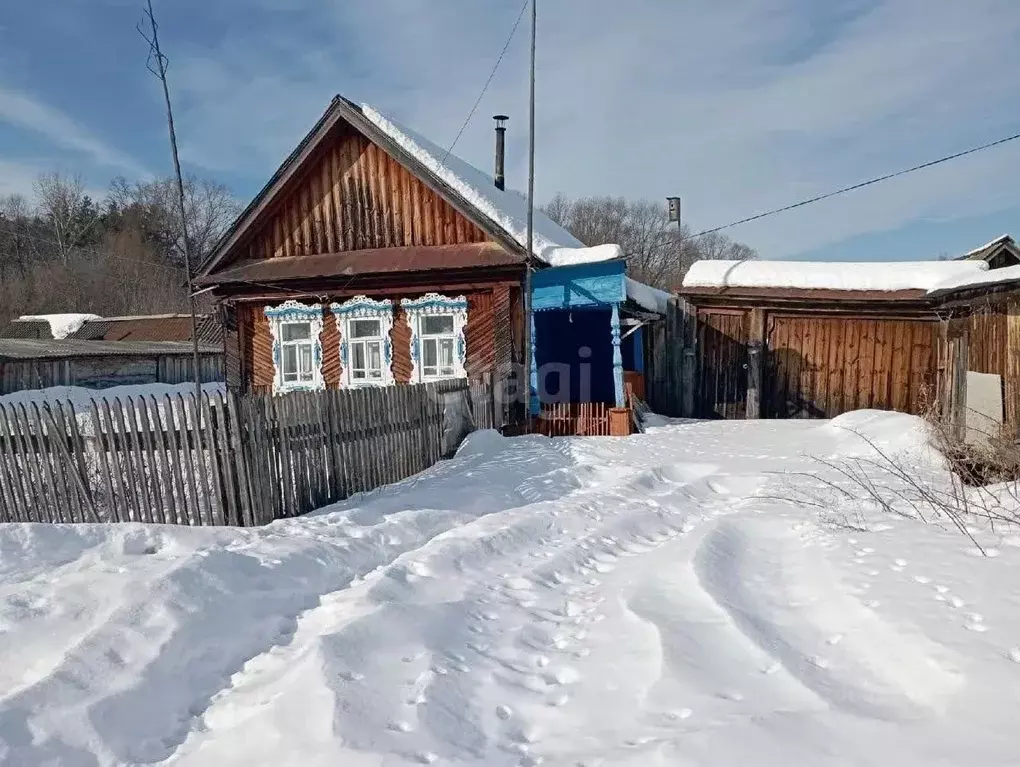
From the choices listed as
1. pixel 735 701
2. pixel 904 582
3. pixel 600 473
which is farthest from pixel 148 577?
pixel 600 473

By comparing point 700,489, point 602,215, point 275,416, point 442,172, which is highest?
point 602,215

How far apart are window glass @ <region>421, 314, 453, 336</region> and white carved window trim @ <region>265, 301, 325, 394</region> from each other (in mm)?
2434

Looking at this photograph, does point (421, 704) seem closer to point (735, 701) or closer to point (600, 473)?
point (735, 701)

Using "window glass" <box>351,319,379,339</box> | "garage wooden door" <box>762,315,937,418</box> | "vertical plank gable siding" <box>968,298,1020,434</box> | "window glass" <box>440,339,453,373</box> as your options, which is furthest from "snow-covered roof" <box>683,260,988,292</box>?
"window glass" <box>351,319,379,339</box>

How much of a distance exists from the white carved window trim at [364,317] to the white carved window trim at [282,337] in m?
0.55

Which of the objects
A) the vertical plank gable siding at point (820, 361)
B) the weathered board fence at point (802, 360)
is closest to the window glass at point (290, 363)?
the weathered board fence at point (802, 360)

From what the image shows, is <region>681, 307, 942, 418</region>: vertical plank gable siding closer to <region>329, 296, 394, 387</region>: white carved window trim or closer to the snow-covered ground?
<region>329, 296, 394, 387</region>: white carved window trim

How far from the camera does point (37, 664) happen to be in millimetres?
3668

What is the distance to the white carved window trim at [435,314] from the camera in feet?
45.3

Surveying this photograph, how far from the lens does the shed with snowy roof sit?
14.6m

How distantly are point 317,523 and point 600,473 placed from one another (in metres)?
3.97

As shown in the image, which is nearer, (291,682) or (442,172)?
(291,682)

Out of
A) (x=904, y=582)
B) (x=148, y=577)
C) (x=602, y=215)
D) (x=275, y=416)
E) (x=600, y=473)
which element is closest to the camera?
(x=904, y=582)

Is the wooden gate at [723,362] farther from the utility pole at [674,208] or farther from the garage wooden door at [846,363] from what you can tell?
the utility pole at [674,208]
